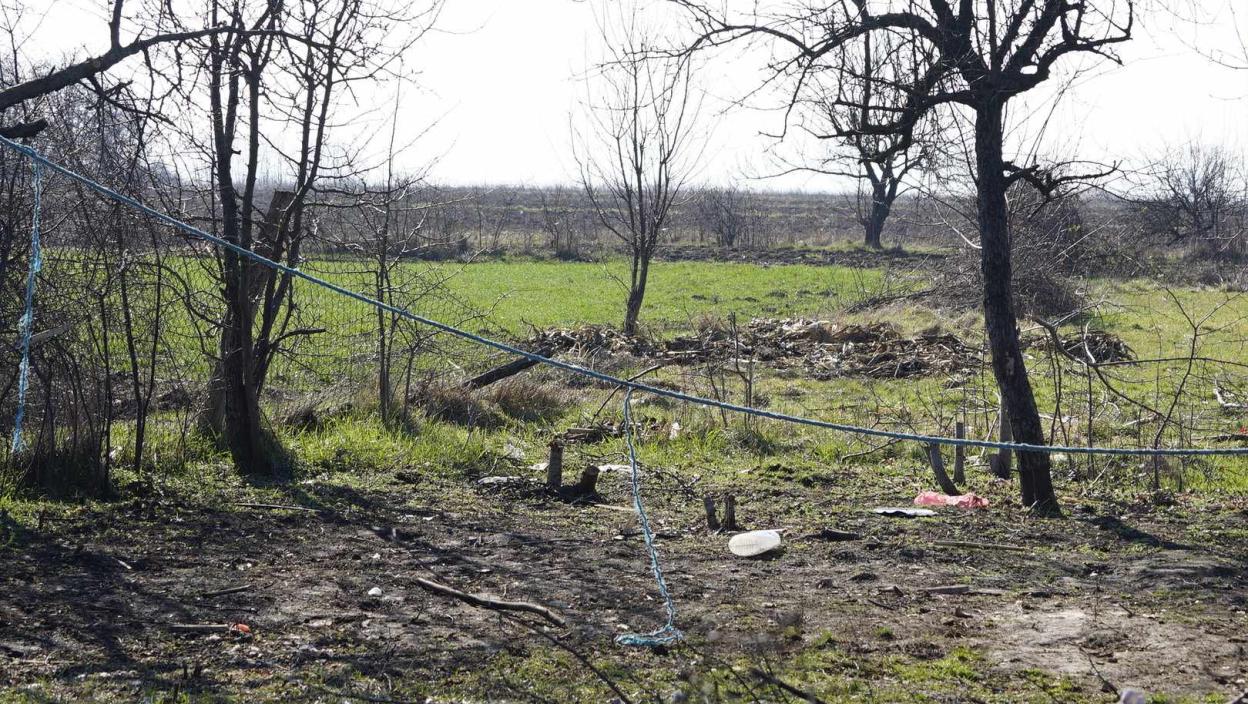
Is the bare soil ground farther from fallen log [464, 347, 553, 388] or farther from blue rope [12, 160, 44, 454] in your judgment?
fallen log [464, 347, 553, 388]

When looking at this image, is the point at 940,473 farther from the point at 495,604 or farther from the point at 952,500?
the point at 495,604

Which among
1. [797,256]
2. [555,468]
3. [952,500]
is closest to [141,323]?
[555,468]

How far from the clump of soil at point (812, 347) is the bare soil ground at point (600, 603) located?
806 centimetres

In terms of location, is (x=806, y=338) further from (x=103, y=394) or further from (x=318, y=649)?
(x=318, y=649)

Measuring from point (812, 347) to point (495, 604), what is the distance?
40.9 feet

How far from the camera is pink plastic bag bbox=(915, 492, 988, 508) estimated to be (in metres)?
6.59

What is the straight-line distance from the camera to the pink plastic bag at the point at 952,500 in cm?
659

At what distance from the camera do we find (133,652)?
3695 mm

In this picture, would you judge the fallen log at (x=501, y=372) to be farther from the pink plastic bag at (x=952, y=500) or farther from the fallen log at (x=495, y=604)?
the fallen log at (x=495, y=604)

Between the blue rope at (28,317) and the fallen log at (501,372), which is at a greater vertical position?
the blue rope at (28,317)

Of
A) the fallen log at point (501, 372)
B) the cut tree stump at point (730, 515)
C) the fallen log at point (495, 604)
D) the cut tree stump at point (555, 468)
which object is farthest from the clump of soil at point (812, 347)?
the fallen log at point (495, 604)

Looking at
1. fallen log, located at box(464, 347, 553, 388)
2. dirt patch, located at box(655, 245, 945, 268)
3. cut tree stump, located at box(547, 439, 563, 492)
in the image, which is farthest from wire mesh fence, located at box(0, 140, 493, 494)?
dirt patch, located at box(655, 245, 945, 268)

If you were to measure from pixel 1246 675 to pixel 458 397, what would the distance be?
7036mm

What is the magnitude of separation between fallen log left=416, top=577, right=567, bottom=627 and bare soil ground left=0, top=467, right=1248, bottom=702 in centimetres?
6
